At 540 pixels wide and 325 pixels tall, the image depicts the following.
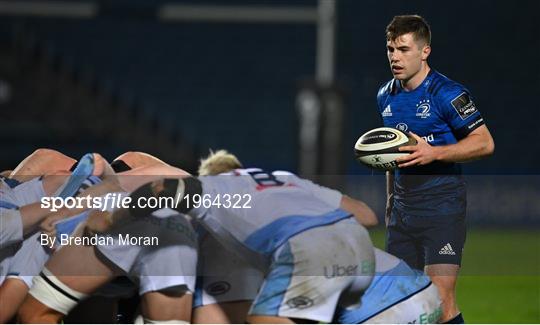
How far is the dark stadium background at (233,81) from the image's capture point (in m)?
15.6

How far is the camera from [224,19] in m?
17.4

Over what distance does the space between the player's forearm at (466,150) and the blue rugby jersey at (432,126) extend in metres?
0.08

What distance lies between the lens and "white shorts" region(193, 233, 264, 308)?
412 cm

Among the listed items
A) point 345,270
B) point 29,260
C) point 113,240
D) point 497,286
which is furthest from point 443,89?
point 497,286

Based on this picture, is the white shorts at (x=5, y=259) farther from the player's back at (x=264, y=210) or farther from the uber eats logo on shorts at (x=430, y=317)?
the uber eats logo on shorts at (x=430, y=317)

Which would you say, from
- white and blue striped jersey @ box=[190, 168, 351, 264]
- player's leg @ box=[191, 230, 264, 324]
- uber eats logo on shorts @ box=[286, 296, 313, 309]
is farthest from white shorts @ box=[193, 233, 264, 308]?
uber eats logo on shorts @ box=[286, 296, 313, 309]

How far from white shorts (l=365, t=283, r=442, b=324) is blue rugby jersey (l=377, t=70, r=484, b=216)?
0.66 meters

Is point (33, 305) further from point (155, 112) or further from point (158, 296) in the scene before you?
point (155, 112)

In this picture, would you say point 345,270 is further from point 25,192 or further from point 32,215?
point 25,192

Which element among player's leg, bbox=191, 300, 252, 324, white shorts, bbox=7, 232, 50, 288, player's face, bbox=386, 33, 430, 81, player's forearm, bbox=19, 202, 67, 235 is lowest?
player's leg, bbox=191, 300, 252, 324

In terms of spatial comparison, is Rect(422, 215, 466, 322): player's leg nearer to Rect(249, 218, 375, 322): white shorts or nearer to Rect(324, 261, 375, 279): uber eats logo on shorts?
Rect(324, 261, 375, 279): uber eats logo on shorts

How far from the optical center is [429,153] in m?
4.29

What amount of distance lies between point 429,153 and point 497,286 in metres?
6.53

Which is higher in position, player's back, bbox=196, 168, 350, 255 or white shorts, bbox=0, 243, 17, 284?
player's back, bbox=196, 168, 350, 255
